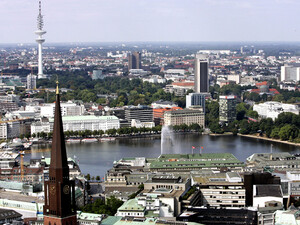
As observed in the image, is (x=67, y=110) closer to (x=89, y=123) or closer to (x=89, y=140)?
(x=89, y=123)

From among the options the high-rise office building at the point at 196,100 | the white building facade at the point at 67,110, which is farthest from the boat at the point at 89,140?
the high-rise office building at the point at 196,100

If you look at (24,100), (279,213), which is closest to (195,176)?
(279,213)

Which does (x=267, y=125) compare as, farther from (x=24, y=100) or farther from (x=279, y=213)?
(x=279, y=213)

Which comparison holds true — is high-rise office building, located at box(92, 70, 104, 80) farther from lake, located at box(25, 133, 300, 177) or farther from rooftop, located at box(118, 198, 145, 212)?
rooftop, located at box(118, 198, 145, 212)

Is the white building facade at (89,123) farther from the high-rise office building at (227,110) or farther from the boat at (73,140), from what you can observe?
the high-rise office building at (227,110)

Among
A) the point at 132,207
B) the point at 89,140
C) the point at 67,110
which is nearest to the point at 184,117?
the point at 67,110
